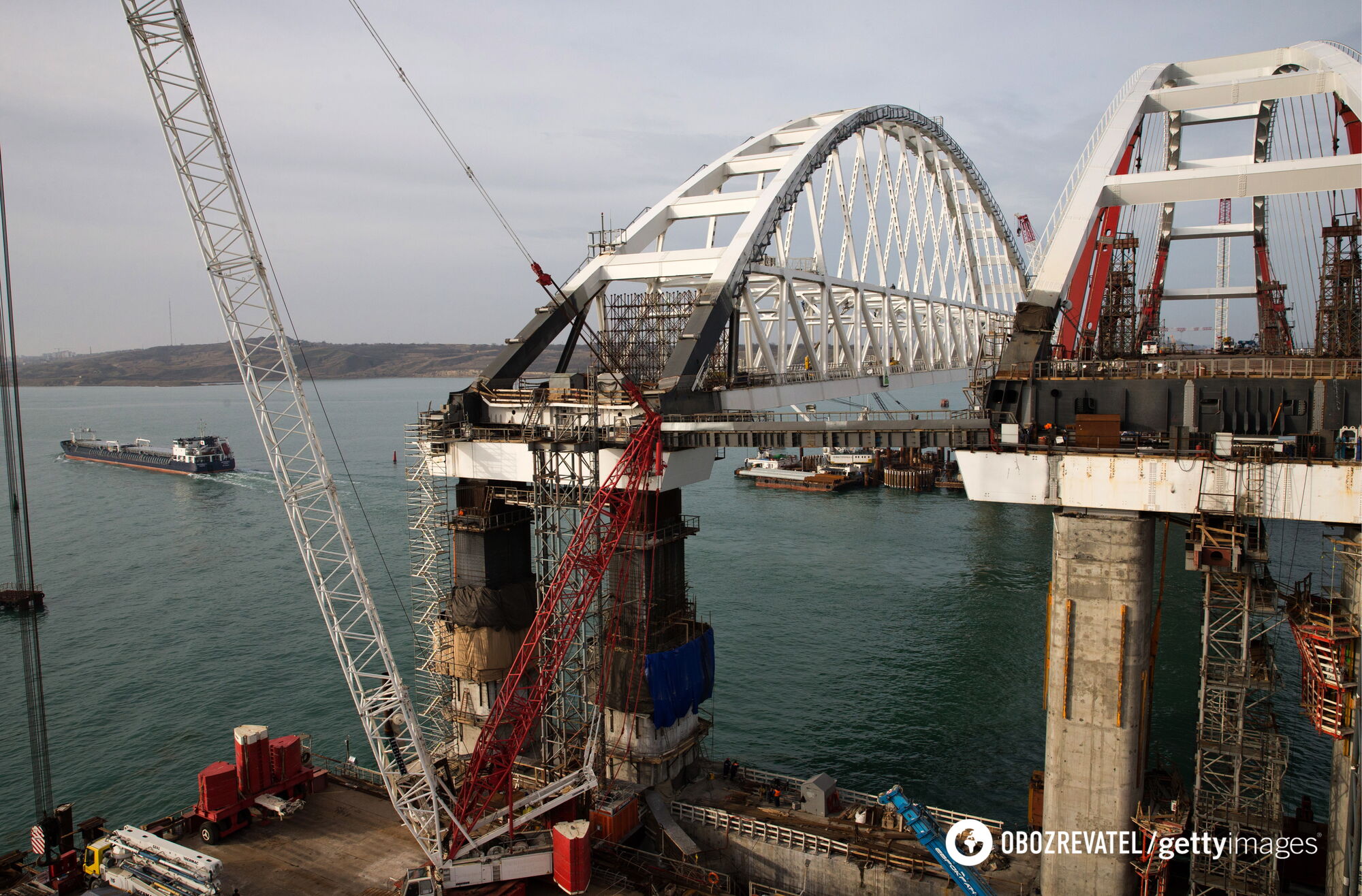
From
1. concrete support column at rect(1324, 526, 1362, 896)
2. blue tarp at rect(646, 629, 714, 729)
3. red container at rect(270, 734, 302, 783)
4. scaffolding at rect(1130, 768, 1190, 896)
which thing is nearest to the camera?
concrete support column at rect(1324, 526, 1362, 896)

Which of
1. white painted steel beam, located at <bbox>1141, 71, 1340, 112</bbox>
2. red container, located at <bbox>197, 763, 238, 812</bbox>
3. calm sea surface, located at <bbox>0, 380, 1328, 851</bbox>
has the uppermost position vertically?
white painted steel beam, located at <bbox>1141, 71, 1340, 112</bbox>

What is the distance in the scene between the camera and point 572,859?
2138cm

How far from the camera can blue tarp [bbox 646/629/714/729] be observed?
2622 centimetres

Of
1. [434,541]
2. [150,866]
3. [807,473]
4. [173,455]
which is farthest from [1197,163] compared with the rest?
[173,455]

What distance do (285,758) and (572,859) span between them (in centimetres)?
919

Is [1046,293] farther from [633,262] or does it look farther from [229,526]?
[229,526]

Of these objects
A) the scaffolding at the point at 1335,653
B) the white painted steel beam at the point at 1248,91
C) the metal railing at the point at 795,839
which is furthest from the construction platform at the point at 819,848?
the white painted steel beam at the point at 1248,91

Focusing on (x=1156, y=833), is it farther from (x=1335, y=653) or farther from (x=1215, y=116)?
(x=1215, y=116)

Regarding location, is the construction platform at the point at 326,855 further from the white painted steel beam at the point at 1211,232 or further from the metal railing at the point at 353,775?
the white painted steel beam at the point at 1211,232

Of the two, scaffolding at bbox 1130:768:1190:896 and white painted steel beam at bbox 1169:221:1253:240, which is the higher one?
white painted steel beam at bbox 1169:221:1253:240

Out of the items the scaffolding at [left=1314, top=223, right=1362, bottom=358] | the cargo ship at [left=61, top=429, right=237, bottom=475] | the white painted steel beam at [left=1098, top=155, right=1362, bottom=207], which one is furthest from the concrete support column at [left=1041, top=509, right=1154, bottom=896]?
the cargo ship at [left=61, top=429, right=237, bottom=475]

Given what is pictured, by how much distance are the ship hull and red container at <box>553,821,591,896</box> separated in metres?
90.0

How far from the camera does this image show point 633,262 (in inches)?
1310

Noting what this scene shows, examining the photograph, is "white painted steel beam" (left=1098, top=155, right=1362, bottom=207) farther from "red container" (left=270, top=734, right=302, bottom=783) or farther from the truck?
the truck
